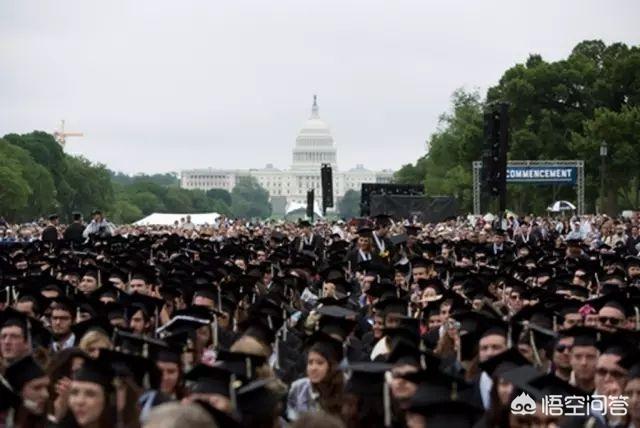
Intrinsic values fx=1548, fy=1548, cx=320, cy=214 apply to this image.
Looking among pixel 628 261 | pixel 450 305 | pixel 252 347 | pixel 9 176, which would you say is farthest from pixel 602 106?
pixel 252 347

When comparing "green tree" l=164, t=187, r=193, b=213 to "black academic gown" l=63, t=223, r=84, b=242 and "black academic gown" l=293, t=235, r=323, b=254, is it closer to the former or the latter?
"black academic gown" l=63, t=223, r=84, b=242

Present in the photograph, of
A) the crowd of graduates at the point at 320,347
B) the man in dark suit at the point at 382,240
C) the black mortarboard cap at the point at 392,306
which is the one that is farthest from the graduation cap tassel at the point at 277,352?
the man in dark suit at the point at 382,240

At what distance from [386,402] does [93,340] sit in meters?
2.41

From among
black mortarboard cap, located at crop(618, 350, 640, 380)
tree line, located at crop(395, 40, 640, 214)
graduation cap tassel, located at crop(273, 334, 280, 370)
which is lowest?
graduation cap tassel, located at crop(273, 334, 280, 370)

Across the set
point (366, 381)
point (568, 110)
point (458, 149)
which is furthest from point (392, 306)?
point (458, 149)

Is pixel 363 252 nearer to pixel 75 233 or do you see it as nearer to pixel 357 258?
pixel 357 258

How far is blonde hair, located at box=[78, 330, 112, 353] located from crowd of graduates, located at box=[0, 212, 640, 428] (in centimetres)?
3

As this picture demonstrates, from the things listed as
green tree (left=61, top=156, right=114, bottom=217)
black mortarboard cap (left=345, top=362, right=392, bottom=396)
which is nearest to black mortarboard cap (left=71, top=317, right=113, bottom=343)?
black mortarboard cap (left=345, top=362, right=392, bottom=396)

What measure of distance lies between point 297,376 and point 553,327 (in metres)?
2.27

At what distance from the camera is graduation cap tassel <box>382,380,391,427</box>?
8.75 metres

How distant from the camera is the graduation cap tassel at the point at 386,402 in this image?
875 cm

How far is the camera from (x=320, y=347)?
10.1 m

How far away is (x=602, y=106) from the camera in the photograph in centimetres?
6831

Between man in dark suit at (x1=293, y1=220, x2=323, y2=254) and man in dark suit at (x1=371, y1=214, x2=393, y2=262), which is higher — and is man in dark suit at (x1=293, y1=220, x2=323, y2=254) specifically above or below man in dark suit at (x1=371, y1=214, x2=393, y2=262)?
below
